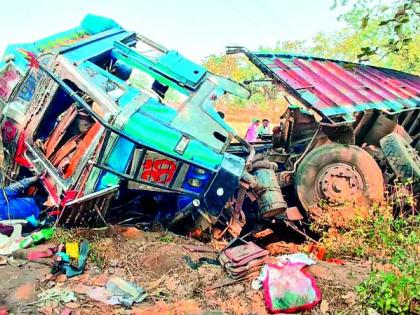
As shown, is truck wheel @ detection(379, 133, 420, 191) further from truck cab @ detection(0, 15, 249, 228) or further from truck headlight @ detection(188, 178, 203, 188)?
truck headlight @ detection(188, 178, 203, 188)

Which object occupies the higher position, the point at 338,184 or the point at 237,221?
the point at 338,184

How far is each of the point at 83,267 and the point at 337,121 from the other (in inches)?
127

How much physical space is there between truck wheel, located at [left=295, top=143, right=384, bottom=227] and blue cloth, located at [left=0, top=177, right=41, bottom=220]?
9.45 ft

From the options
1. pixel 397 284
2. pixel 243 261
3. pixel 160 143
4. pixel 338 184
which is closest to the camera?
pixel 397 284

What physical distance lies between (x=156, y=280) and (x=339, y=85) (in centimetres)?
389

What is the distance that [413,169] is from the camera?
4.95 meters

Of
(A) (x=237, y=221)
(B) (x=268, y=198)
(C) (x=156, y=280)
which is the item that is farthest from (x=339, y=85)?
(C) (x=156, y=280)

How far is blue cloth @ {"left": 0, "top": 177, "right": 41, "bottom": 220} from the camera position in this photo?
15.6 feet

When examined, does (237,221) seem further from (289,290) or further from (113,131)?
(113,131)

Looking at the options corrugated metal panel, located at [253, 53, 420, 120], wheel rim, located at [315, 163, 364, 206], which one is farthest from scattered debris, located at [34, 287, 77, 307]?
corrugated metal panel, located at [253, 53, 420, 120]

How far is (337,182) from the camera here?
5.05m

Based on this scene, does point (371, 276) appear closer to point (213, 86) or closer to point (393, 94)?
point (213, 86)

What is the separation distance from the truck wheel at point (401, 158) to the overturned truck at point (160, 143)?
0.04 ft

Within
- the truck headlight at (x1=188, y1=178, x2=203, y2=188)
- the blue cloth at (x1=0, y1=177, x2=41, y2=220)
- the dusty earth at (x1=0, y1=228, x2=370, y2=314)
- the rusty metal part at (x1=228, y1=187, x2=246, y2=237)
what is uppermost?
the truck headlight at (x1=188, y1=178, x2=203, y2=188)
